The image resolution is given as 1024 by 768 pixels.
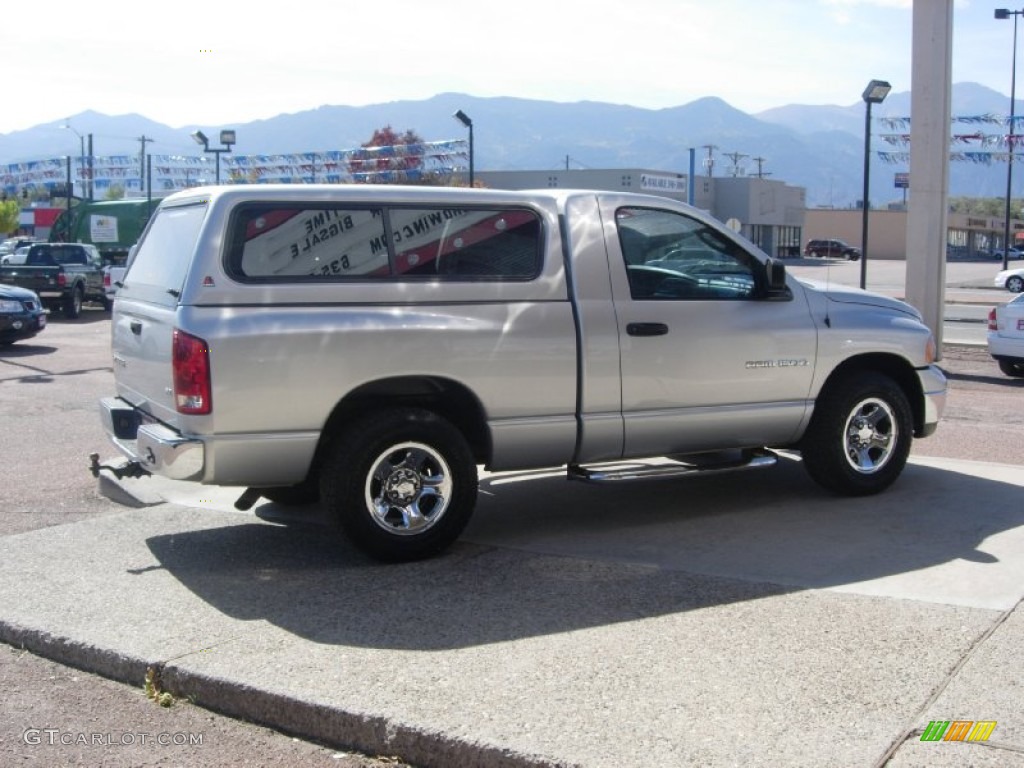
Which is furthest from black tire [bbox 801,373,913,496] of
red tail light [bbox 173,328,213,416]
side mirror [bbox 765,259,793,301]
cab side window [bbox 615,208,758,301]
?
red tail light [bbox 173,328,213,416]

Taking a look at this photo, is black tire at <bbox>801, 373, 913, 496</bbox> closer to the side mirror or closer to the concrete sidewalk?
the concrete sidewalk

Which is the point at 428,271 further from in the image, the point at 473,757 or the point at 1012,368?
the point at 1012,368

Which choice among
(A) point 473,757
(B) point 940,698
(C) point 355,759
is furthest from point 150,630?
(B) point 940,698

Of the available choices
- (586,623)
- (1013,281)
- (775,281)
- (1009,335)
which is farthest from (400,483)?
(1013,281)

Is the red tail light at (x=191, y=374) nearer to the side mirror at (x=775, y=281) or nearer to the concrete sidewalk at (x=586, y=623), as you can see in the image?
the concrete sidewalk at (x=586, y=623)

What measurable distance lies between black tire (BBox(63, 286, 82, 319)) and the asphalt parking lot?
20131mm

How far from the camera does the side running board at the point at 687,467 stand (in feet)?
22.4

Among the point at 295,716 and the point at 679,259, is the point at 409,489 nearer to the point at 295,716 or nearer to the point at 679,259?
the point at 295,716

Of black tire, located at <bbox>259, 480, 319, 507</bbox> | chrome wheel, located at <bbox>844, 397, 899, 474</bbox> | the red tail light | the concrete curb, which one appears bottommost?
the concrete curb

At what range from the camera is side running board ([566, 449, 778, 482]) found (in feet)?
22.4

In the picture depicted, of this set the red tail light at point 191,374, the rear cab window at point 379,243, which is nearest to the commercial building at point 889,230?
the rear cab window at point 379,243

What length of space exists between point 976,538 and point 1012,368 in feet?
33.1

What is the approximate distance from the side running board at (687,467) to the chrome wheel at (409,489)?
91cm

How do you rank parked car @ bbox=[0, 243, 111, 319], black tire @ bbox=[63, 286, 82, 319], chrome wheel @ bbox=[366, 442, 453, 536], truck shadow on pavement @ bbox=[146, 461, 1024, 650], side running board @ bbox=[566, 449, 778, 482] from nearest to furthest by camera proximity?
truck shadow on pavement @ bbox=[146, 461, 1024, 650]
chrome wheel @ bbox=[366, 442, 453, 536]
side running board @ bbox=[566, 449, 778, 482]
parked car @ bbox=[0, 243, 111, 319]
black tire @ bbox=[63, 286, 82, 319]
